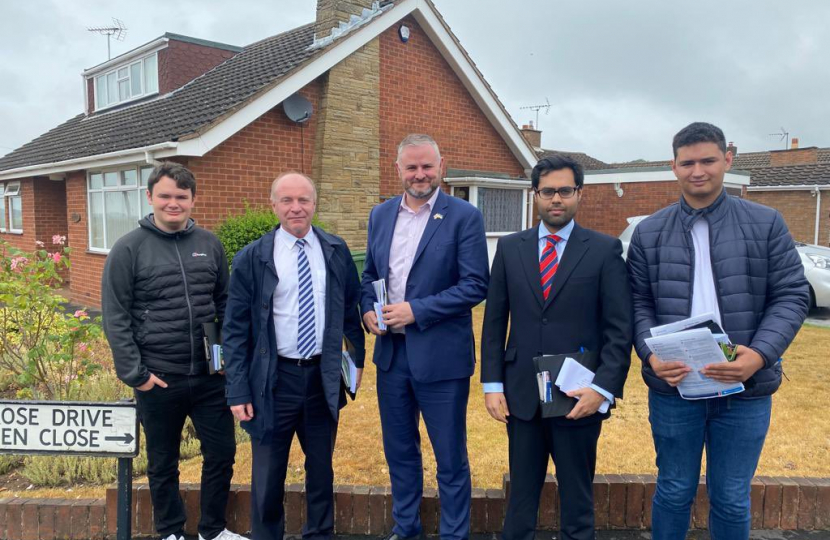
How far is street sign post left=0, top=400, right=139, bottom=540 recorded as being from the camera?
3014mm

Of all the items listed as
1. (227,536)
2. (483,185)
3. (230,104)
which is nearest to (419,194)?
(227,536)

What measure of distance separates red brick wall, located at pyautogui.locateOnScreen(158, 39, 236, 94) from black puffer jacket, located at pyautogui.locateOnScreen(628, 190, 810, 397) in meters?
14.2

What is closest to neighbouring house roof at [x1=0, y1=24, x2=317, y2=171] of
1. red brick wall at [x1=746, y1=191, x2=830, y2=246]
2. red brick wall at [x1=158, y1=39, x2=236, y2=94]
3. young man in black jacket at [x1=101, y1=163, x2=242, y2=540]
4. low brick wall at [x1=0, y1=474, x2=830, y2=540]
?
red brick wall at [x1=158, y1=39, x2=236, y2=94]

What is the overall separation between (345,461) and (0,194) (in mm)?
17674

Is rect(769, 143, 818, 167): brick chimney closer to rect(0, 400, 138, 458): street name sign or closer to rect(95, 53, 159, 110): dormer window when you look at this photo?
rect(95, 53, 159, 110): dormer window

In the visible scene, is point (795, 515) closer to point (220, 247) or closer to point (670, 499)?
point (670, 499)

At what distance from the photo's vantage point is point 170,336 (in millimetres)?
3092

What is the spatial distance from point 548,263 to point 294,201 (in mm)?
1316

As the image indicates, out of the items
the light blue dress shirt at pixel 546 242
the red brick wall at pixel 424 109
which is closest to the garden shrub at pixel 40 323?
the light blue dress shirt at pixel 546 242

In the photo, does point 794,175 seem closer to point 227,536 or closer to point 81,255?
point 81,255

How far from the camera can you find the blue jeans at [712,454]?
8.58 feet

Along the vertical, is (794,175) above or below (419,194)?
above

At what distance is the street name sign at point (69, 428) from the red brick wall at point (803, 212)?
23522mm

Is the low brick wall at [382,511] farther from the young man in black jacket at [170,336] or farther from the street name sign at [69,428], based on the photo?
the street name sign at [69,428]
